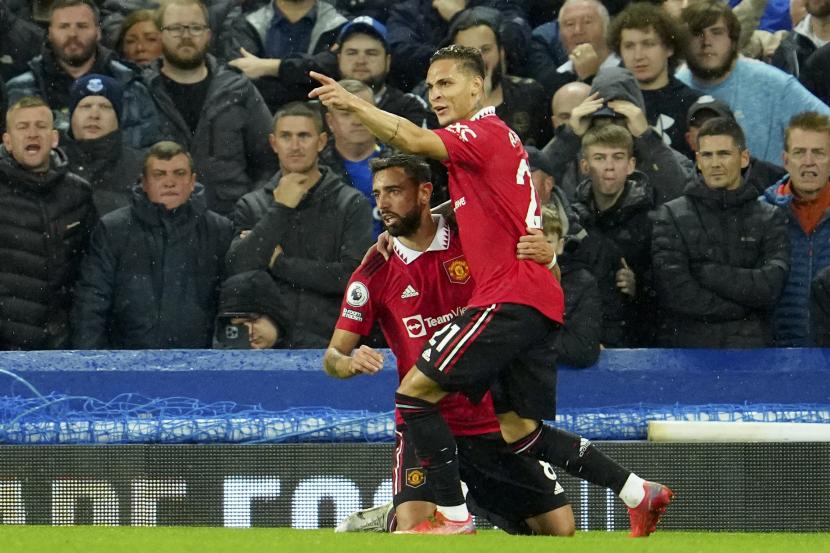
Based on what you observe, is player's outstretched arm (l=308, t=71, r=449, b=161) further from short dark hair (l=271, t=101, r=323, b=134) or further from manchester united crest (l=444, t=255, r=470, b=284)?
short dark hair (l=271, t=101, r=323, b=134)

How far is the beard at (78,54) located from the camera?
10750 mm

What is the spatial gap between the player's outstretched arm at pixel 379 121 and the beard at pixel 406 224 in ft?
2.26

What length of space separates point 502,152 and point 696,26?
458 cm

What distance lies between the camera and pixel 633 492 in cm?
650

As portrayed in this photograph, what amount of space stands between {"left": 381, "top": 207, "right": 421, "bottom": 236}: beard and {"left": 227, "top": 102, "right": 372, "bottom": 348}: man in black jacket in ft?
8.83

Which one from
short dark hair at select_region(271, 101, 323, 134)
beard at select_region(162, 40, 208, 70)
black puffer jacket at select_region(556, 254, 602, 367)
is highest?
beard at select_region(162, 40, 208, 70)

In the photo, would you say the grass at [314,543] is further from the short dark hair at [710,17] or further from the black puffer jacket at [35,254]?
the short dark hair at [710,17]

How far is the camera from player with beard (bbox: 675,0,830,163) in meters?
10.4

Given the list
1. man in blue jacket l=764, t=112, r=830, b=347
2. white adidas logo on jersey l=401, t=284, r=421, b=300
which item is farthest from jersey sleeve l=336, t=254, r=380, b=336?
man in blue jacket l=764, t=112, r=830, b=347

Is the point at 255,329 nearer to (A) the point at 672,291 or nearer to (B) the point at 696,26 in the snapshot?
(A) the point at 672,291

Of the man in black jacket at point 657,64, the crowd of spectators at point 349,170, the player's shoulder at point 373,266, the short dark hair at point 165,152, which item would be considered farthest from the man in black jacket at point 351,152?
the player's shoulder at point 373,266

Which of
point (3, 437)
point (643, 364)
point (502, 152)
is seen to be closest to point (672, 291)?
point (643, 364)

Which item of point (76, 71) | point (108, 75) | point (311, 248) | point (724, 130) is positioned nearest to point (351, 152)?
point (311, 248)

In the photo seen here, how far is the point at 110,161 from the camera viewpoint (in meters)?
10.2
